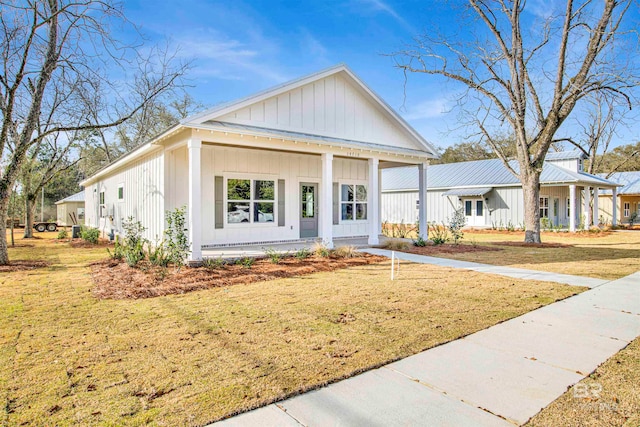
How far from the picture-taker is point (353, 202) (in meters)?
14.9

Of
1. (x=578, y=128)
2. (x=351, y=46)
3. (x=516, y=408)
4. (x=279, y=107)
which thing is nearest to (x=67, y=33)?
(x=279, y=107)

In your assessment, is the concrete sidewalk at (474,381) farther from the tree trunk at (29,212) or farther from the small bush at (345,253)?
the tree trunk at (29,212)

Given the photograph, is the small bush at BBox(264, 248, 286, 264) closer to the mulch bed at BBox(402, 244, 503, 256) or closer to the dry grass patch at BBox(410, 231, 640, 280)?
the mulch bed at BBox(402, 244, 503, 256)

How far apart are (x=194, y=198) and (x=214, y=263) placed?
1.57 meters

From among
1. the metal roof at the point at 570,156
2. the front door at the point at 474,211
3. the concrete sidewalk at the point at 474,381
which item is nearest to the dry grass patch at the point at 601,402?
the concrete sidewalk at the point at 474,381

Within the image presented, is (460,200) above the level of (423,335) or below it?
above

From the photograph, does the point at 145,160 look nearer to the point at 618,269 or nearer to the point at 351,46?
the point at 351,46

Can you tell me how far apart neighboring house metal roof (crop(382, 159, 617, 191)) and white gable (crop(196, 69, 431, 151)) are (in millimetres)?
12295

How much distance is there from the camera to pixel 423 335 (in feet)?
14.0

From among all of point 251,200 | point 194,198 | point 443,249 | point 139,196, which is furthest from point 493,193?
point 194,198

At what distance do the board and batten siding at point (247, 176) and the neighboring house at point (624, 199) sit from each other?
2781 centimetres

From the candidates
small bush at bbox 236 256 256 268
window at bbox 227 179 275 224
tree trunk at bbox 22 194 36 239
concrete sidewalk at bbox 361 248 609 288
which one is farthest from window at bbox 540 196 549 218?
tree trunk at bbox 22 194 36 239

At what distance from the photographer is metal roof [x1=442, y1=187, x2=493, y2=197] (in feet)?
78.0

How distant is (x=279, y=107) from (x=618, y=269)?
Result: 31.4ft
